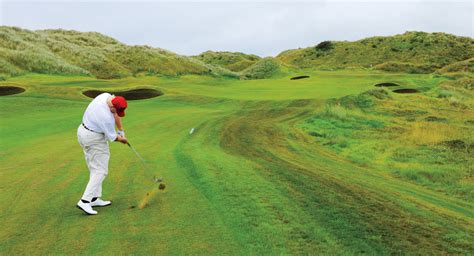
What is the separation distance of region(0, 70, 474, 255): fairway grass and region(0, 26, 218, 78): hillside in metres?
27.0

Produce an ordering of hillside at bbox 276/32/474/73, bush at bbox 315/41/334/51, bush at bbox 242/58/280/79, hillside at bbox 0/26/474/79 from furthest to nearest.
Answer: bush at bbox 315/41/334/51 → hillside at bbox 276/32/474/73 → bush at bbox 242/58/280/79 → hillside at bbox 0/26/474/79

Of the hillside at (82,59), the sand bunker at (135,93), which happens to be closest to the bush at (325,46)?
the hillside at (82,59)

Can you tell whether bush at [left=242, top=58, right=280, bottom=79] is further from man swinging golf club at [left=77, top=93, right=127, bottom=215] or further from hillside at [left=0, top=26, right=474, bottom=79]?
man swinging golf club at [left=77, top=93, right=127, bottom=215]

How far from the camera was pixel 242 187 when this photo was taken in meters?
9.54

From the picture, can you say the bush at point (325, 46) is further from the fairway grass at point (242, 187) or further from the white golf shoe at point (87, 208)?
the white golf shoe at point (87, 208)

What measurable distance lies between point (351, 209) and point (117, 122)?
498 centimetres

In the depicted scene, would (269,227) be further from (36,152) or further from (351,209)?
(36,152)

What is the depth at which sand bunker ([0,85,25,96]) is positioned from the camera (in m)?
29.2

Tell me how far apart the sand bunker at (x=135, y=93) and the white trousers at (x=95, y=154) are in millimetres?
24449

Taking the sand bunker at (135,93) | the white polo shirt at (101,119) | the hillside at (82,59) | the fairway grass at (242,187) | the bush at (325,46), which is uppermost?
the bush at (325,46)

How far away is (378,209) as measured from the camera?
27.8 feet

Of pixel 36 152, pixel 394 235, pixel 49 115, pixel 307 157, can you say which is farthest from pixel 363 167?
pixel 49 115

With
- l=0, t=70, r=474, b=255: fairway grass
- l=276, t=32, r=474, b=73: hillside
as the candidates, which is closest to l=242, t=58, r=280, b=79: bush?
l=276, t=32, r=474, b=73: hillside

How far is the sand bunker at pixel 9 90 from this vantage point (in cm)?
2922
